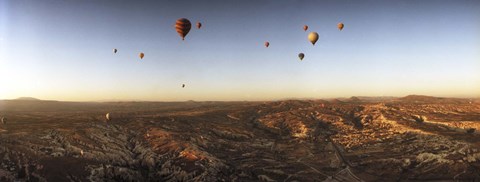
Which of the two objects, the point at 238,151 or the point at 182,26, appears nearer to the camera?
the point at 182,26

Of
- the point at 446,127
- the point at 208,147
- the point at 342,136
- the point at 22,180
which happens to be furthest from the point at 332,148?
the point at 22,180

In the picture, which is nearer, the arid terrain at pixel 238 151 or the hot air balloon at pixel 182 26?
the arid terrain at pixel 238 151

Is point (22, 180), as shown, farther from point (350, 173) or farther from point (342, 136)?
point (342, 136)

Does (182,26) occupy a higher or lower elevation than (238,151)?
higher

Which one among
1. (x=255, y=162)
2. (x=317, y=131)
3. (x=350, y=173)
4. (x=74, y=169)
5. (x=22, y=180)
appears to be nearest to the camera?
(x=22, y=180)

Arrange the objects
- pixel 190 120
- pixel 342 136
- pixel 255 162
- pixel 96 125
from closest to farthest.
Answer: pixel 255 162 → pixel 96 125 → pixel 342 136 → pixel 190 120
